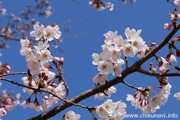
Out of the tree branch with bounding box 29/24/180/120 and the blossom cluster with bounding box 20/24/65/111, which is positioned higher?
the blossom cluster with bounding box 20/24/65/111

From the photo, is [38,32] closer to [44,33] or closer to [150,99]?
[44,33]

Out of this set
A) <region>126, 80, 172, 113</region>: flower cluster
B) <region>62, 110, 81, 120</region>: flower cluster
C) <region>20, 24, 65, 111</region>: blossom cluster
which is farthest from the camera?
<region>62, 110, 81, 120</region>: flower cluster

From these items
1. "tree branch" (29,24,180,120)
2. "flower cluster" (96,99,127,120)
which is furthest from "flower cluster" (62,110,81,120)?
"flower cluster" (96,99,127,120)

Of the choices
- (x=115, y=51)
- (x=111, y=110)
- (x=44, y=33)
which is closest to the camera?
(x=115, y=51)

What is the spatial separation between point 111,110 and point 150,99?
447 mm

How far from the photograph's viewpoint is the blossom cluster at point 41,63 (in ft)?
6.45

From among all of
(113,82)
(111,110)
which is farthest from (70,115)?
(113,82)

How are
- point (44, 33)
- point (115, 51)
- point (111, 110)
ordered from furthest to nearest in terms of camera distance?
1. point (44, 33)
2. point (111, 110)
3. point (115, 51)

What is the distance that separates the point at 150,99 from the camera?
88.4 inches

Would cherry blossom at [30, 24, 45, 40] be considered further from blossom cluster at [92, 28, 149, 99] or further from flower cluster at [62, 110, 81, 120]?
flower cluster at [62, 110, 81, 120]

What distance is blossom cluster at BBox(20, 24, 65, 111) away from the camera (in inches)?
77.4

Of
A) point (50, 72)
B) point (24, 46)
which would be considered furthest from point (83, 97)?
point (24, 46)

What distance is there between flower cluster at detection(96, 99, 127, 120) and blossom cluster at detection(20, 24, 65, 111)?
0.50 meters

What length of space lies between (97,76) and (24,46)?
2.54 feet
